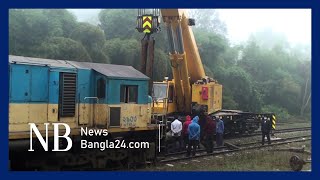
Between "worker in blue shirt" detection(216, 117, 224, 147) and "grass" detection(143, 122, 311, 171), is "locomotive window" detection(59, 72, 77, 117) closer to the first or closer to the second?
"grass" detection(143, 122, 311, 171)

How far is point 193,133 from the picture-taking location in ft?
40.3

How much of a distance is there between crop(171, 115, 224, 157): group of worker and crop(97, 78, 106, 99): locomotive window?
289cm

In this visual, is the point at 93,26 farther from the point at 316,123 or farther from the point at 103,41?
the point at 316,123

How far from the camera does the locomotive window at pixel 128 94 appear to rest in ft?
35.8

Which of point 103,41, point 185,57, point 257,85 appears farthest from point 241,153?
point 103,41

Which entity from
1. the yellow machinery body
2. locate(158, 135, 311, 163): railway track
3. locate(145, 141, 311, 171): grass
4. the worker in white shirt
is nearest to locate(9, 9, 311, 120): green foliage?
the yellow machinery body

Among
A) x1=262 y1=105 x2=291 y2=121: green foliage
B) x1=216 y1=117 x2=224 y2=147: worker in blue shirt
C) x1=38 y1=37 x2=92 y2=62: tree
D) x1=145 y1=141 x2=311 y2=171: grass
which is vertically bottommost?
x1=145 y1=141 x2=311 y2=171: grass

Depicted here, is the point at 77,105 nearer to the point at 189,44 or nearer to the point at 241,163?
the point at 241,163

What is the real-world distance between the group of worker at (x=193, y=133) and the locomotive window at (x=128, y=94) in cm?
202

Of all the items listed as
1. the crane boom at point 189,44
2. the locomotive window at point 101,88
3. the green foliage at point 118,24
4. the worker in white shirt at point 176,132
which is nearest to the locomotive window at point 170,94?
the crane boom at point 189,44

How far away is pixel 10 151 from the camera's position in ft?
29.0

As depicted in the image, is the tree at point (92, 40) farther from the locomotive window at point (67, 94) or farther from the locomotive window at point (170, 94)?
the locomotive window at point (67, 94)

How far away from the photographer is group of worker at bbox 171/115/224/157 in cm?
1230

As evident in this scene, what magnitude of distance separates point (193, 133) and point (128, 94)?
2.47 meters
